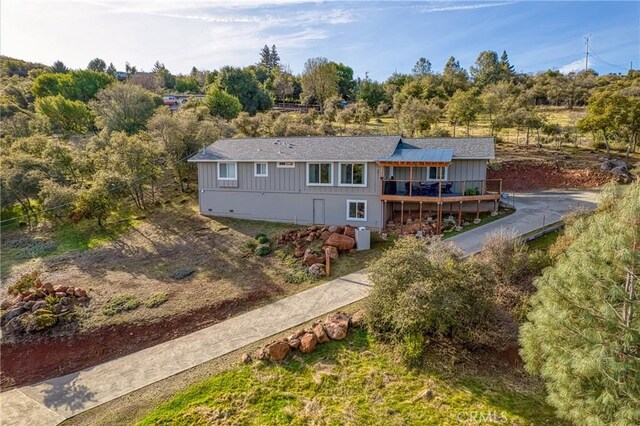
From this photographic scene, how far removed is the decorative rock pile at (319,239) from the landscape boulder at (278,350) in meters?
4.61

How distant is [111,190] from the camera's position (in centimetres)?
2181

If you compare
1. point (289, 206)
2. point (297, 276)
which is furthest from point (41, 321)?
point (289, 206)

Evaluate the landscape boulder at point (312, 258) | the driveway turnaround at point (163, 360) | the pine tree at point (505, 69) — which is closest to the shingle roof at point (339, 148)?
the landscape boulder at point (312, 258)

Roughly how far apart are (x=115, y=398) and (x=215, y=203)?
47.1ft

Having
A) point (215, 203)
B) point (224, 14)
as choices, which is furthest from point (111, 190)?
point (224, 14)

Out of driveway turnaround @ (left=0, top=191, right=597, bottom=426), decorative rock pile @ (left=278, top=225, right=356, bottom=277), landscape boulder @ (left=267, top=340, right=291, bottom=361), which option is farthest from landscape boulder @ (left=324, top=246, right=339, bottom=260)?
landscape boulder @ (left=267, top=340, right=291, bottom=361)

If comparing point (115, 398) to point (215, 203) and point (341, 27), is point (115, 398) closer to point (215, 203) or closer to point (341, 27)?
point (215, 203)

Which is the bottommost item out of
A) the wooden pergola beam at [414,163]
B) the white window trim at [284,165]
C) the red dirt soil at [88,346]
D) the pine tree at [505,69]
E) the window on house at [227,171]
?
the red dirt soil at [88,346]

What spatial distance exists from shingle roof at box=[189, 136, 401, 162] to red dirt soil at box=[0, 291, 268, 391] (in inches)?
364

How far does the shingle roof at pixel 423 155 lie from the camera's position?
17.2 m

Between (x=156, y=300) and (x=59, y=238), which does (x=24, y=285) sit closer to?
(x=156, y=300)

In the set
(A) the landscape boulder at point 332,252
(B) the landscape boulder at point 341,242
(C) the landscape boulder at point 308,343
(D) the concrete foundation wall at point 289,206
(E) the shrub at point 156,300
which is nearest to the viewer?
(C) the landscape boulder at point 308,343

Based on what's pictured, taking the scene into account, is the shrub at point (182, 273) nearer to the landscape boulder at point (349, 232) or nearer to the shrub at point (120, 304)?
the shrub at point (120, 304)
